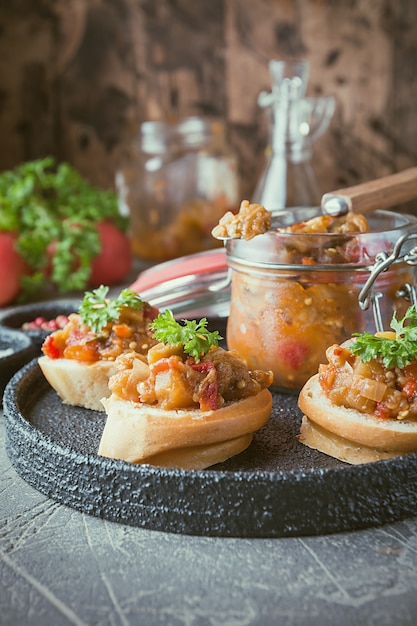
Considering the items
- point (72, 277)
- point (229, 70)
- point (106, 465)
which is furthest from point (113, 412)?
point (229, 70)

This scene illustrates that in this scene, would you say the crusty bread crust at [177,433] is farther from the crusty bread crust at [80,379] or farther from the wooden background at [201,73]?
the wooden background at [201,73]

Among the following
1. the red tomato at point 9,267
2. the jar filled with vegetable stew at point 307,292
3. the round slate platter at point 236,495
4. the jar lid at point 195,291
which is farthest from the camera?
the red tomato at point 9,267

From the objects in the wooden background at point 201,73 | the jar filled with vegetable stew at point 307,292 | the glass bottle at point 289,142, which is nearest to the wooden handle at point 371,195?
the jar filled with vegetable stew at point 307,292

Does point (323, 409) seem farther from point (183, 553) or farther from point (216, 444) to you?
point (183, 553)

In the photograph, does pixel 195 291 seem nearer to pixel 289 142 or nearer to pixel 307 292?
pixel 307 292

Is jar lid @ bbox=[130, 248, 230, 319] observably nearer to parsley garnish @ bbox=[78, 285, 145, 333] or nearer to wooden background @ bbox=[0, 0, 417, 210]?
parsley garnish @ bbox=[78, 285, 145, 333]

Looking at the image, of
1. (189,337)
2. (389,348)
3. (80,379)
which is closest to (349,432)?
(389,348)

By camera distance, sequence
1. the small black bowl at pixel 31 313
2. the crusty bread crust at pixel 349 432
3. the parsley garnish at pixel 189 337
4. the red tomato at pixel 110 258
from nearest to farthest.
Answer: the crusty bread crust at pixel 349 432 → the parsley garnish at pixel 189 337 → the small black bowl at pixel 31 313 → the red tomato at pixel 110 258
